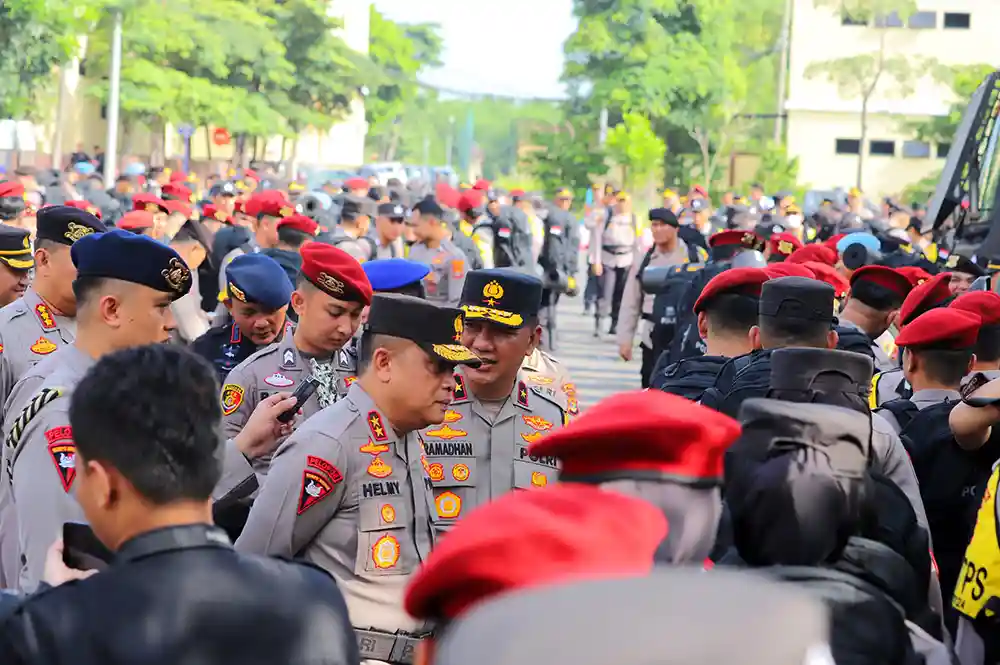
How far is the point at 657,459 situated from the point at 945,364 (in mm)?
3757

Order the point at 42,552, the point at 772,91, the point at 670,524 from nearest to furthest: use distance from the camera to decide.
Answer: the point at 670,524
the point at 42,552
the point at 772,91

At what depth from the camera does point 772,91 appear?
7356cm

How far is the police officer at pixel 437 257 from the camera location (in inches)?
516

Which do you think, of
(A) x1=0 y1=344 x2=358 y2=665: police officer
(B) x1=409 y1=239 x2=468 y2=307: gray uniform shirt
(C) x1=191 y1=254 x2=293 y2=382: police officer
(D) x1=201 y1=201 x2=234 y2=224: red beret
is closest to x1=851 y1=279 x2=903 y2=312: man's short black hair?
(C) x1=191 y1=254 x2=293 y2=382: police officer

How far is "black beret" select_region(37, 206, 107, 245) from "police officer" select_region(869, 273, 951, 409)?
353 cm

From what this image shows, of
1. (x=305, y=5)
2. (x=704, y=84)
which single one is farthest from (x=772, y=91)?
A: (x=305, y=5)

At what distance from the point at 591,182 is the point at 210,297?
40235 mm

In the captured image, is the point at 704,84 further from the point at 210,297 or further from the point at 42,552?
the point at 42,552

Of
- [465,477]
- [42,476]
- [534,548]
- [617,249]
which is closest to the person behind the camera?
[534,548]

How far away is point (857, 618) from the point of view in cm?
255

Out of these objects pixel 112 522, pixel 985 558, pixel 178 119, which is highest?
pixel 178 119

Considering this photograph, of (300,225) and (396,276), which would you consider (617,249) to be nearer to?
(300,225)

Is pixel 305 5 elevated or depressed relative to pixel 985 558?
elevated

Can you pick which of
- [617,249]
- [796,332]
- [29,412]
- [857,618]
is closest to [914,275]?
[796,332]
